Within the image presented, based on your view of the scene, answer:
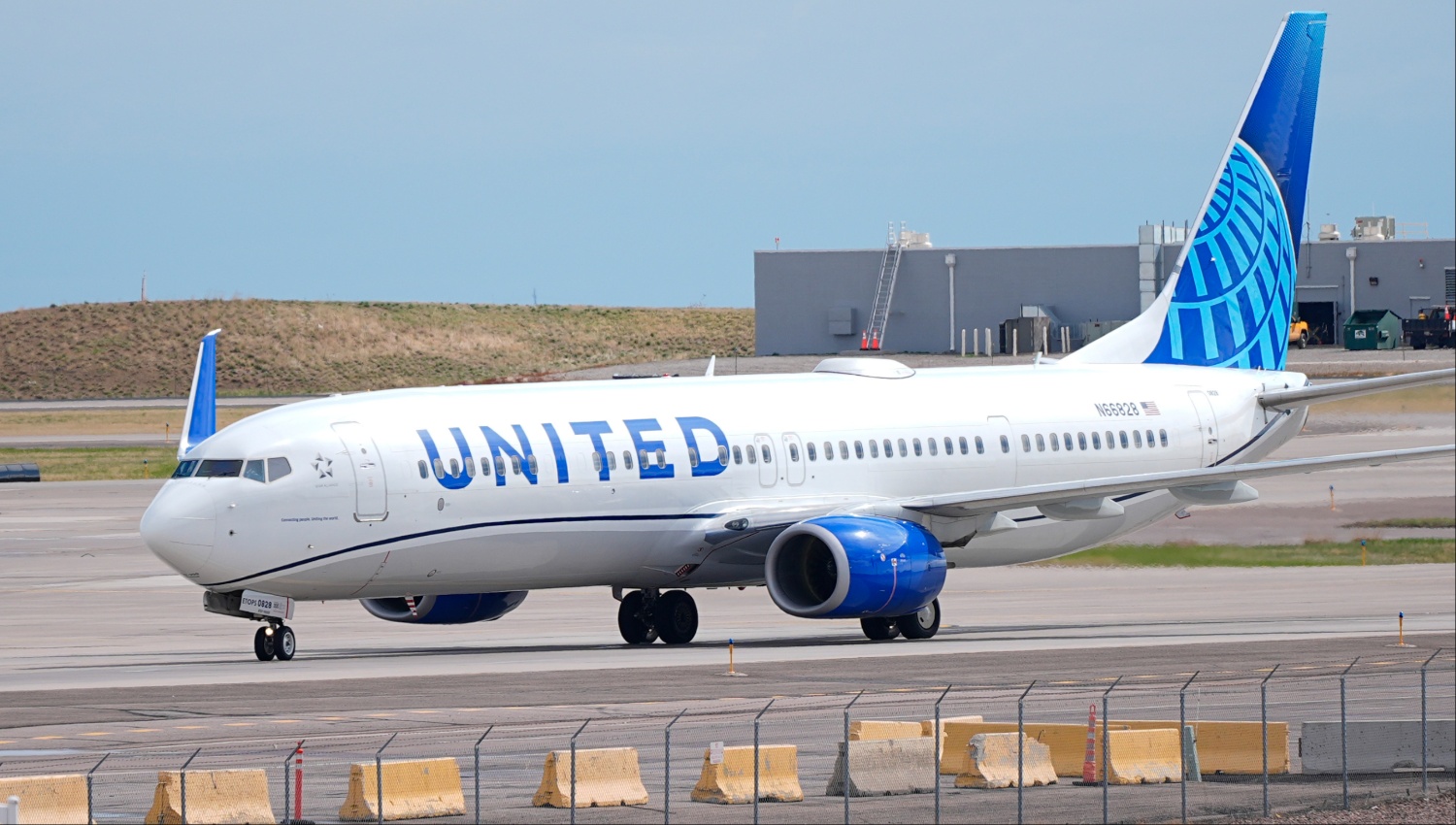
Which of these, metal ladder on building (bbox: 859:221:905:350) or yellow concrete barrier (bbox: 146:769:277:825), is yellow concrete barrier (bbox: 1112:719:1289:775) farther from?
metal ladder on building (bbox: 859:221:905:350)

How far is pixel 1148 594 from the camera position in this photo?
50.9m

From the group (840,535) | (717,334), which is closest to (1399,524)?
(840,535)

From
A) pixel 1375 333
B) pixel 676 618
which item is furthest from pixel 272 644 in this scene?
pixel 1375 333

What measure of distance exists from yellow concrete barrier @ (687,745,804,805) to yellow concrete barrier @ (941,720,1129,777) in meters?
2.59

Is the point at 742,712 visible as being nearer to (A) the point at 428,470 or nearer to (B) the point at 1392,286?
(A) the point at 428,470

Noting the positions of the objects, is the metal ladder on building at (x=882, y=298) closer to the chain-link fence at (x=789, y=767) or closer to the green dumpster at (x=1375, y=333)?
the green dumpster at (x=1375, y=333)

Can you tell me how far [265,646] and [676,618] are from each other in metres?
8.07

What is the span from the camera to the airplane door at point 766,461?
39.1m

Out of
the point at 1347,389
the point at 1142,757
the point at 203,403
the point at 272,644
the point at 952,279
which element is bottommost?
the point at 272,644

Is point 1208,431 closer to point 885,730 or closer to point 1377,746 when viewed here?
point 1377,746

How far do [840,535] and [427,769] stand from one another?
54.9ft

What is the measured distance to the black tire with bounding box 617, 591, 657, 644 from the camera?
128ft

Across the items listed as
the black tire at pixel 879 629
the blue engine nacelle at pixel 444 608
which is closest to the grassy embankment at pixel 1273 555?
the black tire at pixel 879 629

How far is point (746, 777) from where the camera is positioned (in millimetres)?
21891
